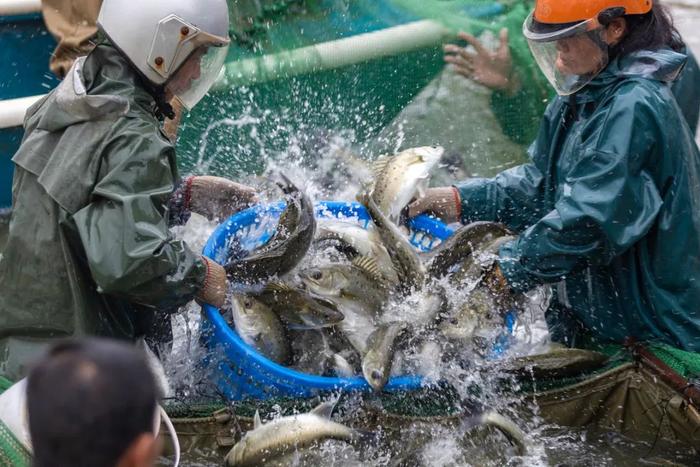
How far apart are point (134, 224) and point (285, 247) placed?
34.1 inches

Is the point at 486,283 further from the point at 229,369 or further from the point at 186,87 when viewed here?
the point at 186,87

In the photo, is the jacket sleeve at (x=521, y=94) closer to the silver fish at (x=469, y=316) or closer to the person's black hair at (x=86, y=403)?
the silver fish at (x=469, y=316)

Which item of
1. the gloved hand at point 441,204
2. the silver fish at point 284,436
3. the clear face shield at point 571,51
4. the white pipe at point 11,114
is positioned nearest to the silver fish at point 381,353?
the silver fish at point 284,436

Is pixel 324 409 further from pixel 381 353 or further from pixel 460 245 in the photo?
pixel 460 245

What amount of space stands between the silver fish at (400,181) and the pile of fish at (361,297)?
0.48 feet

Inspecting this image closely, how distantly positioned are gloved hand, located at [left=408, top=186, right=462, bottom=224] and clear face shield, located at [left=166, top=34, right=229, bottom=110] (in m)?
1.39

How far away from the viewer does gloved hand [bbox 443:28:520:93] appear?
7023 mm

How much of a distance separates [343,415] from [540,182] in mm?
1661

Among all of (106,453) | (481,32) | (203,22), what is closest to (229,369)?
(203,22)

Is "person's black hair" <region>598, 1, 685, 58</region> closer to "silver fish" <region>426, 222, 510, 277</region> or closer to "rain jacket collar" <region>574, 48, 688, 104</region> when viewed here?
"rain jacket collar" <region>574, 48, 688, 104</region>

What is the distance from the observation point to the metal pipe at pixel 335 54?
661cm

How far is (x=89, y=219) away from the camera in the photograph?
10.9ft

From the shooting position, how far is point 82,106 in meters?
3.42

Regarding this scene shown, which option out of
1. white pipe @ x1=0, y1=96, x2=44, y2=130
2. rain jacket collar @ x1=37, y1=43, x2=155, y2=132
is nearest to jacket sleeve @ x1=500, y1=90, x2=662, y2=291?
rain jacket collar @ x1=37, y1=43, x2=155, y2=132
